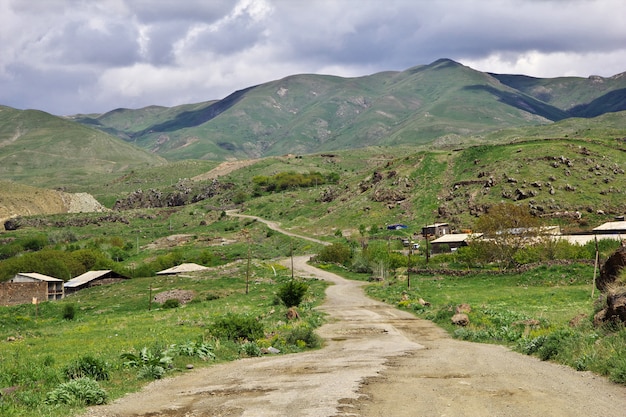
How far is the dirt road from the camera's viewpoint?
1375 centimetres

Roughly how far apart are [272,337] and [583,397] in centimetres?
1869

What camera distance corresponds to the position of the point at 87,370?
758 inches

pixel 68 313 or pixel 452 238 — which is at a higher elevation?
pixel 452 238

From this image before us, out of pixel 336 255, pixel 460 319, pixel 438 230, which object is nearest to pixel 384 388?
pixel 460 319

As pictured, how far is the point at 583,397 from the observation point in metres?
14.5

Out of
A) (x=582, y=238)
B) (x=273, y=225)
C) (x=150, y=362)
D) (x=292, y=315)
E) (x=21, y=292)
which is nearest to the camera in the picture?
(x=150, y=362)

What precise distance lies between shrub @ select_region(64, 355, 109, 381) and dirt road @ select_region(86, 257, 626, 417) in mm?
1933

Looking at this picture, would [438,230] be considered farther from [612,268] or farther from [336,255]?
[612,268]

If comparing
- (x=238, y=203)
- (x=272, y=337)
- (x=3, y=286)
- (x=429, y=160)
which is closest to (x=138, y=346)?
(x=272, y=337)

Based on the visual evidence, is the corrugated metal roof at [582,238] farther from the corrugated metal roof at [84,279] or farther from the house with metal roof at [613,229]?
the corrugated metal roof at [84,279]

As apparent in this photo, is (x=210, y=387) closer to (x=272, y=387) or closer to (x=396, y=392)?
(x=272, y=387)

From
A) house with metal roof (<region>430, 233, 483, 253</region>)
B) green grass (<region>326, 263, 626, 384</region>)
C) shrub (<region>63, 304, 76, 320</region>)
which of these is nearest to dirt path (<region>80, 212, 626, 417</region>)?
green grass (<region>326, 263, 626, 384</region>)

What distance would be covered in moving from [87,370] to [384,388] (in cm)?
1012

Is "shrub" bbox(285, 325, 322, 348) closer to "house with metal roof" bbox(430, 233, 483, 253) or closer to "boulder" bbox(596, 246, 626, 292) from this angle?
"boulder" bbox(596, 246, 626, 292)
